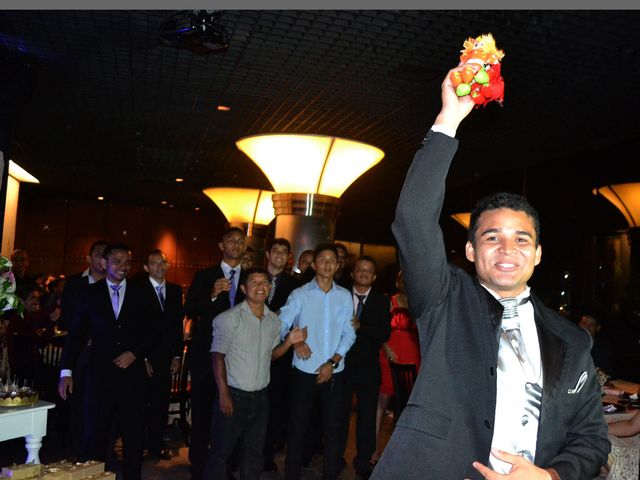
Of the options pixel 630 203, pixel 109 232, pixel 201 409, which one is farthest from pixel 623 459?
pixel 109 232

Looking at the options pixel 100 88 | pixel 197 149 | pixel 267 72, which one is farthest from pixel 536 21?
pixel 197 149

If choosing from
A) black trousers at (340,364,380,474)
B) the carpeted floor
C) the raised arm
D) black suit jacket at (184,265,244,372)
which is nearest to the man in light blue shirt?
black trousers at (340,364,380,474)

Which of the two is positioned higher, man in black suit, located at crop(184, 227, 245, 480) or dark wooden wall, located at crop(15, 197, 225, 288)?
dark wooden wall, located at crop(15, 197, 225, 288)

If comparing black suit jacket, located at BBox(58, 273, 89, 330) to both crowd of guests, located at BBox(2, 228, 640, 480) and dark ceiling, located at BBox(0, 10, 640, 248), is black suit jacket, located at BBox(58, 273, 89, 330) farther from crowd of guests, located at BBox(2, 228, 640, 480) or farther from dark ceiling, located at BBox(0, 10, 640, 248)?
Result: dark ceiling, located at BBox(0, 10, 640, 248)

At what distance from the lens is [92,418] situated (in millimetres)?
4410

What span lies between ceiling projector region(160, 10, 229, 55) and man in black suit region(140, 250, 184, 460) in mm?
1829

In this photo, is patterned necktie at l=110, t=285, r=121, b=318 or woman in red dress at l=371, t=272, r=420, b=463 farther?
woman in red dress at l=371, t=272, r=420, b=463

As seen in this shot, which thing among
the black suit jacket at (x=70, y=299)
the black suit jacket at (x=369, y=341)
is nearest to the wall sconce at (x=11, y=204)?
the black suit jacket at (x=70, y=299)

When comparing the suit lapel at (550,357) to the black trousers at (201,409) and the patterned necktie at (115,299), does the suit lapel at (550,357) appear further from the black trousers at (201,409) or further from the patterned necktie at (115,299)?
the patterned necktie at (115,299)

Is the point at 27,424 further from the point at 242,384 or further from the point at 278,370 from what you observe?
the point at 278,370

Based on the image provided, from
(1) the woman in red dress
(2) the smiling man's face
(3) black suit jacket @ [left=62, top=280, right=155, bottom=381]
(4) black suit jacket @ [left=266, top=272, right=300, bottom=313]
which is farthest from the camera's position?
(1) the woman in red dress

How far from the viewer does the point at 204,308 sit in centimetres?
509

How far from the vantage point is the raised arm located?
4.81ft

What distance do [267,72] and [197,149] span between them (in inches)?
159
